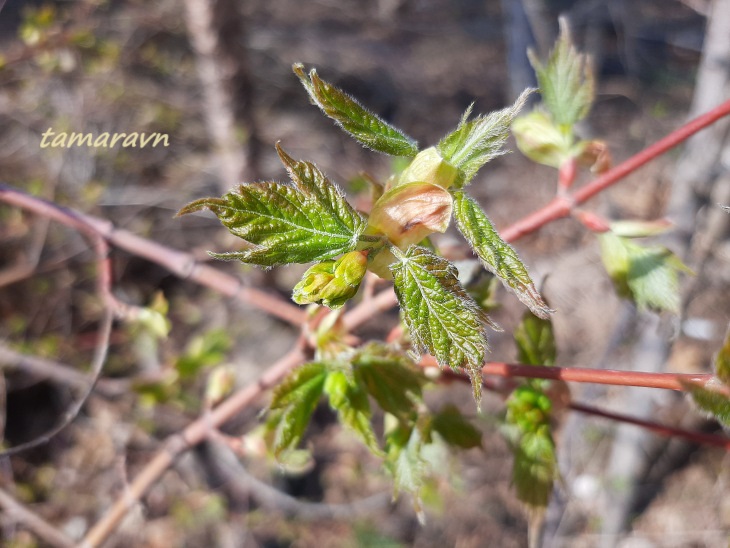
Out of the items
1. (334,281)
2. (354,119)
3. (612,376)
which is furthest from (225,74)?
(612,376)

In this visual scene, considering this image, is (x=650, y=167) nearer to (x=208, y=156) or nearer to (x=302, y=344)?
(x=208, y=156)

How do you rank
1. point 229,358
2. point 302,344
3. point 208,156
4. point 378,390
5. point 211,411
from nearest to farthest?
point 378,390
point 302,344
point 211,411
point 229,358
point 208,156

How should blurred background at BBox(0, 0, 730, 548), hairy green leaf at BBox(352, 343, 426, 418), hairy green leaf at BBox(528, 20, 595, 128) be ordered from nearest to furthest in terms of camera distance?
hairy green leaf at BBox(352, 343, 426, 418), hairy green leaf at BBox(528, 20, 595, 128), blurred background at BBox(0, 0, 730, 548)

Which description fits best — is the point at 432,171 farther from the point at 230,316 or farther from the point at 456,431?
the point at 230,316

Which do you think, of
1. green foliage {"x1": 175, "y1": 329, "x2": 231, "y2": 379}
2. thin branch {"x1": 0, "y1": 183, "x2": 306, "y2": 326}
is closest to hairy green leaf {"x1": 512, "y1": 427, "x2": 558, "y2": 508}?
thin branch {"x1": 0, "y1": 183, "x2": 306, "y2": 326}

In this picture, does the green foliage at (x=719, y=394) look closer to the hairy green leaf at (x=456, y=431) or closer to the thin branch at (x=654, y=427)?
the thin branch at (x=654, y=427)

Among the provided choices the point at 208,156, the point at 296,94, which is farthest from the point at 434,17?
the point at 208,156

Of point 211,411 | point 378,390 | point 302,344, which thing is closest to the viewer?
point 378,390

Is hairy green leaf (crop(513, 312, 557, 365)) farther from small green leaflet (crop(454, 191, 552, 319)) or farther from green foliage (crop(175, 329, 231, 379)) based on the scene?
green foliage (crop(175, 329, 231, 379))
